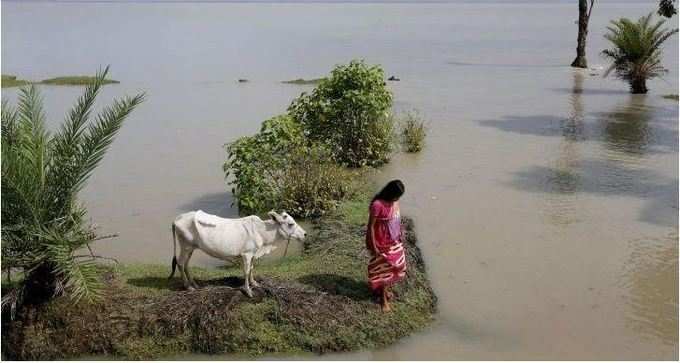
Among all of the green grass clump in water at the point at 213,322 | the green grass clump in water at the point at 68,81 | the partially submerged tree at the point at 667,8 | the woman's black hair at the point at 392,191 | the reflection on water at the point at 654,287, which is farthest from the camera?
the green grass clump in water at the point at 68,81

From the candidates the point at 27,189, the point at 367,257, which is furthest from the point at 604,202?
the point at 27,189

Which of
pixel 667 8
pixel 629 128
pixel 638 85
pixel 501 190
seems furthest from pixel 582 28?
pixel 501 190

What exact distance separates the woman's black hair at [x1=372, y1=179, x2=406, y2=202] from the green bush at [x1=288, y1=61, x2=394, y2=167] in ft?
17.2

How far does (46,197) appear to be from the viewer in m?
6.09

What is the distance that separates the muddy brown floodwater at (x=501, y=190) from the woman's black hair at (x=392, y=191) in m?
1.31

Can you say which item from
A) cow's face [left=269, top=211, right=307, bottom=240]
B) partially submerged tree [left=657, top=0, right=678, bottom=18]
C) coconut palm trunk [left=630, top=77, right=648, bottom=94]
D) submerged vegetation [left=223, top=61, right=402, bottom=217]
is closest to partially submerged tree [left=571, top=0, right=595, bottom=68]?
coconut palm trunk [left=630, top=77, right=648, bottom=94]

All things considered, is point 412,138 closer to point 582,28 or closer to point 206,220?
point 206,220

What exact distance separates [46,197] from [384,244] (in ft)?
9.84

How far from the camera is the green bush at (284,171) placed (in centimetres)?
911

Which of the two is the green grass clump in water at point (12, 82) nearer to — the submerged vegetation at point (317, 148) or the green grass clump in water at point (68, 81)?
the green grass clump in water at point (68, 81)

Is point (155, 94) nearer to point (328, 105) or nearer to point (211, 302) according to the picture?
point (328, 105)

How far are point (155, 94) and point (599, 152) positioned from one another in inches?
575

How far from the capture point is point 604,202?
10.4 meters

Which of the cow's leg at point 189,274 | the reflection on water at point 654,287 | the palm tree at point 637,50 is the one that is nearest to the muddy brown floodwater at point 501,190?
the reflection on water at point 654,287
